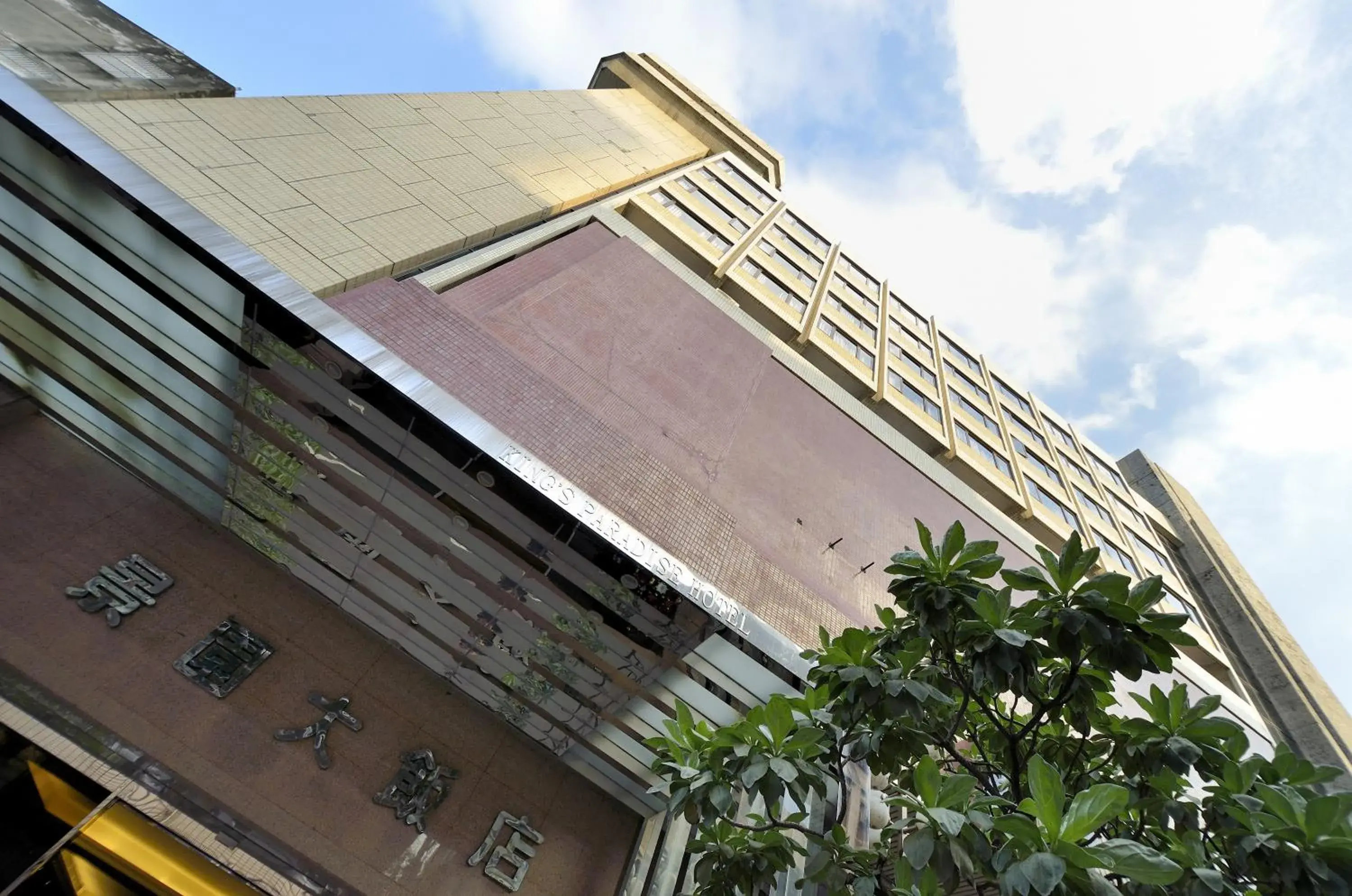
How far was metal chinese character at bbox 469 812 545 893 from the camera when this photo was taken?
6996mm

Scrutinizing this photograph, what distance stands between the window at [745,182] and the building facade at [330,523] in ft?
48.2

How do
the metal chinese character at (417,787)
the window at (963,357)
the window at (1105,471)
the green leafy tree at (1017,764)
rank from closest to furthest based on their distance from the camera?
the green leafy tree at (1017,764) → the metal chinese character at (417,787) → the window at (963,357) → the window at (1105,471)

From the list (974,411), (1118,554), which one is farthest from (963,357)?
(1118,554)

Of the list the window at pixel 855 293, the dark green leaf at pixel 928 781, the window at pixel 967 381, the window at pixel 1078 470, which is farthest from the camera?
the window at pixel 1078 470

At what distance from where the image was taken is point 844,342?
738 inches

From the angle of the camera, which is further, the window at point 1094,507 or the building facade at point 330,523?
the window at point 1094,507

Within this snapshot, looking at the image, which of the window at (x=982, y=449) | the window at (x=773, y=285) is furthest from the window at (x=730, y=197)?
the window at (x=982, y=449)

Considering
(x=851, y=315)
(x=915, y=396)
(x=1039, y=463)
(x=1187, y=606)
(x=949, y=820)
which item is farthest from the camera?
(x=1039, y=463)

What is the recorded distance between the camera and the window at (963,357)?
24.8 m

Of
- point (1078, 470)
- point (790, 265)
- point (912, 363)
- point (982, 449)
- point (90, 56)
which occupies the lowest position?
point (90, 56)

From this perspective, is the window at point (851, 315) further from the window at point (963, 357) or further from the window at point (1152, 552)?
the window at point (1152, 552)

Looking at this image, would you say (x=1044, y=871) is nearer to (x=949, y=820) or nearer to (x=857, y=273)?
(x=949, y=820)

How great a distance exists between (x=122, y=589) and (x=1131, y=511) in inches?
1133

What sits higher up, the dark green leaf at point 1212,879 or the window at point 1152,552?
the window at point 1152,552
